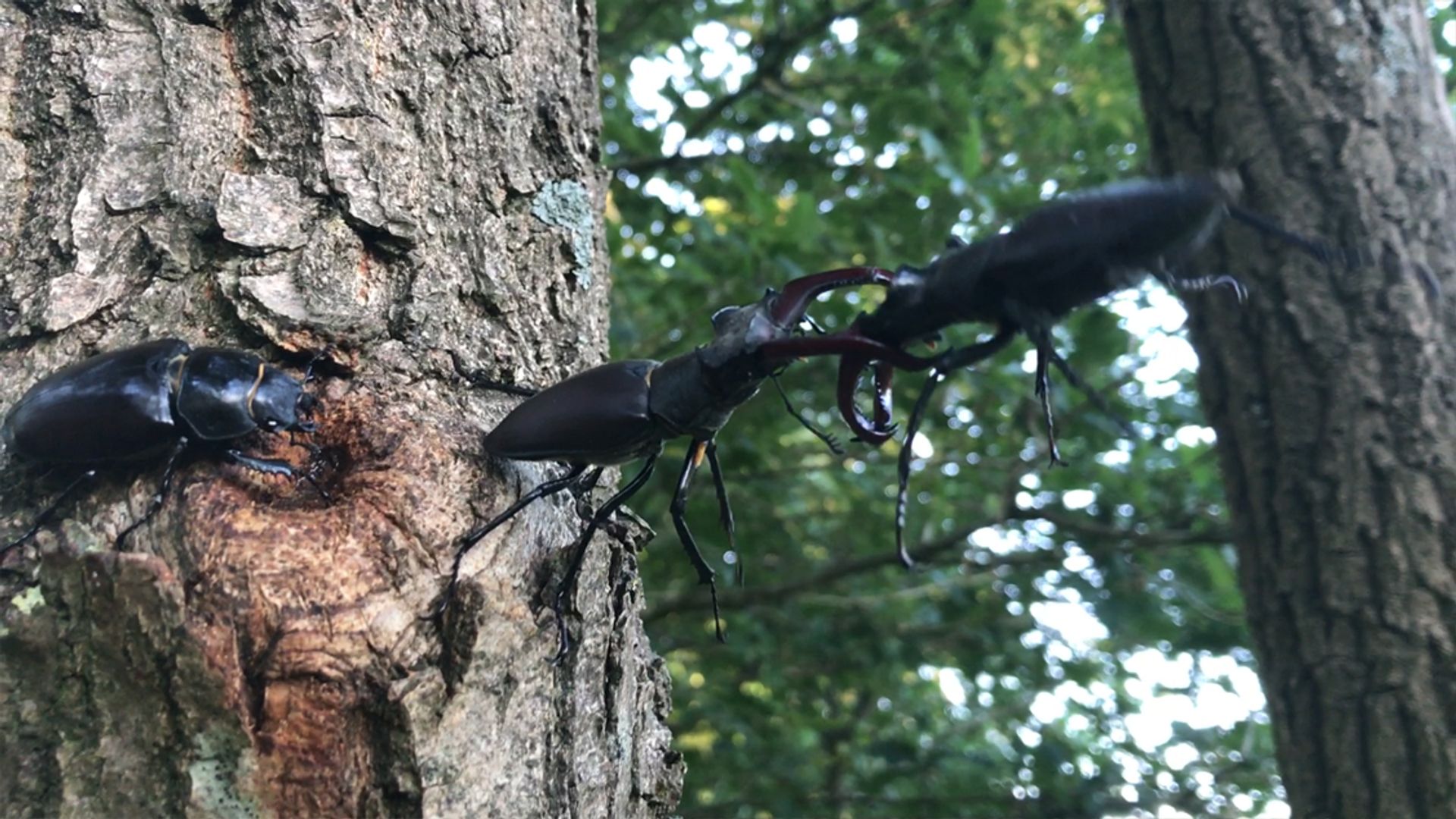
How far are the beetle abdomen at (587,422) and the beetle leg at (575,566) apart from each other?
59 mm

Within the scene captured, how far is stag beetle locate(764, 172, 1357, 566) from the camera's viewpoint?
0.96m

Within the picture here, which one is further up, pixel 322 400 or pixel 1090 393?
pixel 322 400

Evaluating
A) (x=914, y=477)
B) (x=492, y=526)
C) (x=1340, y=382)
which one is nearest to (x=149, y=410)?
(x=492, y=526)

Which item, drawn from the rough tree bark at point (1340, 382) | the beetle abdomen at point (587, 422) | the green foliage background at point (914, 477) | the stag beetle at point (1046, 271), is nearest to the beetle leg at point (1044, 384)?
the stag beetle at point (1046, 271)

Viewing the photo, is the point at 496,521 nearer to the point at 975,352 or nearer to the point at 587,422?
the point at 587,422

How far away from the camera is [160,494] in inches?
48.6

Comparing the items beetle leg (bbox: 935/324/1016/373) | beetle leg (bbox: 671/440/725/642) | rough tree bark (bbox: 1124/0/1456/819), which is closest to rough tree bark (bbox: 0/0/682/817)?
beetle leg (bbox: 671/440/725/642)

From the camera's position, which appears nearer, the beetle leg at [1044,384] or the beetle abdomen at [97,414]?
the beetle leg at [1044,384]

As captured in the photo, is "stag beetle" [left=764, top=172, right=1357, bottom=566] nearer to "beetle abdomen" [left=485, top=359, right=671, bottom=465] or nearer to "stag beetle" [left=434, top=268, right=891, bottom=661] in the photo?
"stag beetle" [left=434, top=268, right=891, bottom=661]

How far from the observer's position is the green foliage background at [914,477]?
12.0 feet

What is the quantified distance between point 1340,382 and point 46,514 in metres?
2.28

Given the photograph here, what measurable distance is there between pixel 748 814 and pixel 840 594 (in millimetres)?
1106

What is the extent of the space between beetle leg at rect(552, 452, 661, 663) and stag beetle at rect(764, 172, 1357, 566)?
1.41ft

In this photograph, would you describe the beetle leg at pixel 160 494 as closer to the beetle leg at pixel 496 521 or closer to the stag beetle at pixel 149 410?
the stag beetle at pixel 149 410
